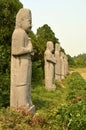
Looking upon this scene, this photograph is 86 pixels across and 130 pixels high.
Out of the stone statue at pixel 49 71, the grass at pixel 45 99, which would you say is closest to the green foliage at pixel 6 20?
the stone statue at pixel 49 71

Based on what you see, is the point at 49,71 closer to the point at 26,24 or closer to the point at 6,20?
the point at 6,20

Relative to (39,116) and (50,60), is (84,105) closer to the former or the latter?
(39,116)

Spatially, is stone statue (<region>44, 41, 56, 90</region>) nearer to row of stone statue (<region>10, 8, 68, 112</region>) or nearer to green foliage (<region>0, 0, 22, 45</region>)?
green foliage (<region>0, 0, 22, 45</region>)

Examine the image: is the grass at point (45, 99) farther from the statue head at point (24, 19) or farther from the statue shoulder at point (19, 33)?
the statue head at point (24, 19)

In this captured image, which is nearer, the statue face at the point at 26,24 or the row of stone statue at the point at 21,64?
the row of stone statue at the point at 21,64

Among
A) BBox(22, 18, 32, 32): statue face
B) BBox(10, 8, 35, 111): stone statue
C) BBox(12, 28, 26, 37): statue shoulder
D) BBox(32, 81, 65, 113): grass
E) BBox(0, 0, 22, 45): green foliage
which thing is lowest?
BBox(32, 81, 65, 113): grass

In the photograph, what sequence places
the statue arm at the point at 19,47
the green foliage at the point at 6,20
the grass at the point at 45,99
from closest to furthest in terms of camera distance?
the statue arm at the point at 19,47
the grass at the point at 45,99
the green foliage at the point at 6,20

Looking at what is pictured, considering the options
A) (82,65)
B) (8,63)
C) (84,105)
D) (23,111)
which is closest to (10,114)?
(23,111)

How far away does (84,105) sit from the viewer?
25.6 feet

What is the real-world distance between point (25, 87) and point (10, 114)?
131 cm

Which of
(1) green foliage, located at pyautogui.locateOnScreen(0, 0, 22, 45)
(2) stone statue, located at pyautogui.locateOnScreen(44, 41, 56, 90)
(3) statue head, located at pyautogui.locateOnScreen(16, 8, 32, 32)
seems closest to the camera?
(3) statue head, located at pyautogui.locateOnScreen(16, 8, 32, 32)

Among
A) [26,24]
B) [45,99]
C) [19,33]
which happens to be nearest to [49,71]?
[45,99]

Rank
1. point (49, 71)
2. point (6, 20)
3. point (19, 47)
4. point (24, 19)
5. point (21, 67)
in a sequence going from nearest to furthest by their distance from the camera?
point (19, 47) → point (21, 67) → point (24, 19) → point (49, 71) → point (6, 20)

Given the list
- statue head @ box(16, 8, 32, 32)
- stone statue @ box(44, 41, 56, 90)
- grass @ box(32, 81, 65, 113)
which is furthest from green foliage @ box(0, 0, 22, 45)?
statue head @ box(16, 8, 32, 32)
